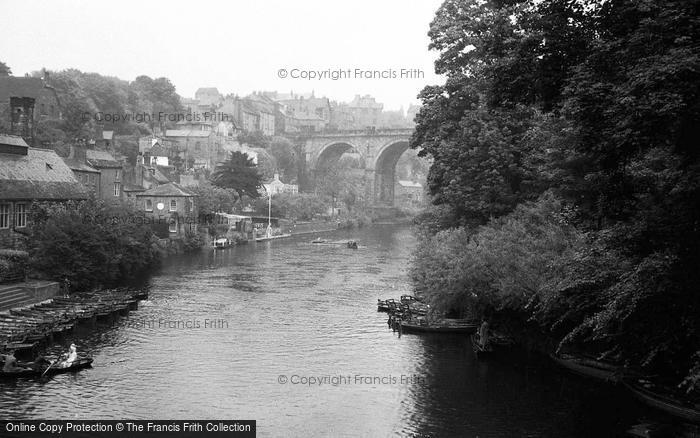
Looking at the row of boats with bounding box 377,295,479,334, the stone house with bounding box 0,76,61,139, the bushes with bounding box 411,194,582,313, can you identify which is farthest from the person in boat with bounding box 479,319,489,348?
the stone house with bounding box 0,76,61,139

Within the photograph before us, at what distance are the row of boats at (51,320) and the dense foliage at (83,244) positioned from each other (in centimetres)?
278

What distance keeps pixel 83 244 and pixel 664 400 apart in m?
36.0

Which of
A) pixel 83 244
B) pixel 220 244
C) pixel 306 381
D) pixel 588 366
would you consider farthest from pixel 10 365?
pixel 220 244

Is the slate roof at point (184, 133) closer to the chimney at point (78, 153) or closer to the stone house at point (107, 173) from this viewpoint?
the stone house at point (107, 173)

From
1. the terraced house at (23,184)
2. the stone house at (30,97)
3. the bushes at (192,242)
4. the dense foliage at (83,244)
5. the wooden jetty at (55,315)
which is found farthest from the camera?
the bushes at (192,242)

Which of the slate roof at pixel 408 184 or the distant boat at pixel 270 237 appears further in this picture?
the slate roof at pixel 408 184

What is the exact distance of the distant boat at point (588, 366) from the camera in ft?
95.1

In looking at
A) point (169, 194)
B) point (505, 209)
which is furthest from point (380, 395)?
point (169, 194)

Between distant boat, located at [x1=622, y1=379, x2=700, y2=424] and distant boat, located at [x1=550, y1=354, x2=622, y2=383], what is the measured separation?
1610 millimetres

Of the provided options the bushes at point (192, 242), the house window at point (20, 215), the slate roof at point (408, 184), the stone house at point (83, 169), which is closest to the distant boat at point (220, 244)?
the bushes at point (192, 242)

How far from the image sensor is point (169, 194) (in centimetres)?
7750

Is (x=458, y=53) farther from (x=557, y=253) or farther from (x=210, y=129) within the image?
(x=210, y=129)

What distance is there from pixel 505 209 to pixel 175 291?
2321cm

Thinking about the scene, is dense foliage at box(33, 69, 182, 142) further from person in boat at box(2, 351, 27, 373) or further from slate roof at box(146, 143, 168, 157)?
person in boat at box(2, 351, 27, 373)
